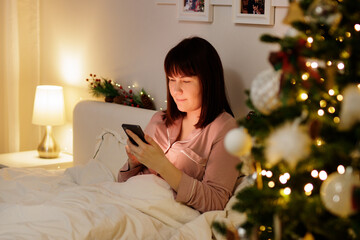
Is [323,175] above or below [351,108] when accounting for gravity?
below

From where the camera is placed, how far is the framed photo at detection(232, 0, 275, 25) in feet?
7.50

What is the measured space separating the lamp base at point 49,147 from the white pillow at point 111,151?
2.76 ft

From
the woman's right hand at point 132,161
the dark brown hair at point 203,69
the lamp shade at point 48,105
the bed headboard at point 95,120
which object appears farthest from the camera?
the lamp shade at point 48,105

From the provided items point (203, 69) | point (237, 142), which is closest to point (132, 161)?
point (203, 69)

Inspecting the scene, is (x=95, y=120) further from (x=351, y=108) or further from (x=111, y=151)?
(x=351, y=108)

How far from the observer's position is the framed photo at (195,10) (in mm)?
2570

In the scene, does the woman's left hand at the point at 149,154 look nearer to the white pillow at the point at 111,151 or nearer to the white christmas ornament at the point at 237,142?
the white pillow at the point at 111,151

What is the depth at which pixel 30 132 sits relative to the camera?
402 cm

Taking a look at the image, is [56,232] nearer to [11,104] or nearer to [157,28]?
[157,28]

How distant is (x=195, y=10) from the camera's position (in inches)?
105

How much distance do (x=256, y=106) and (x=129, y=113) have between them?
196 cm

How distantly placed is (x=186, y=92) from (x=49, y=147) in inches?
64.4

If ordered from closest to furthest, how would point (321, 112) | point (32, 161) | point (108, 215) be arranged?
point (321, 112), point (108, 215), point (32, 161)

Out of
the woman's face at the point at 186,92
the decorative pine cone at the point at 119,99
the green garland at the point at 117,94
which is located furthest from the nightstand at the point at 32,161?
the woman's face at the point at 186,92
